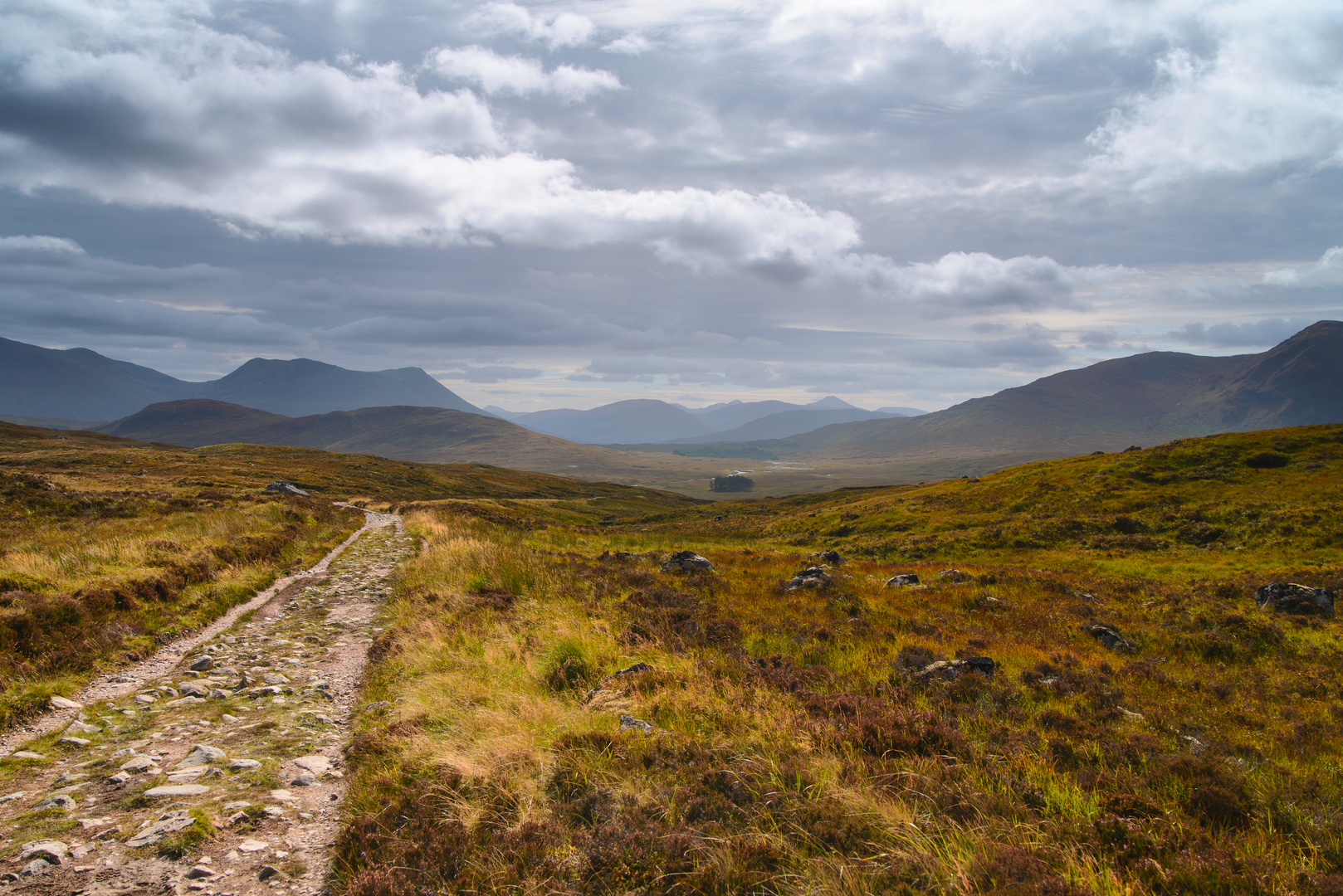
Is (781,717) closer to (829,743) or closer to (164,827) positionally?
(829,743)

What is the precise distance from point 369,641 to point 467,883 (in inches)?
374

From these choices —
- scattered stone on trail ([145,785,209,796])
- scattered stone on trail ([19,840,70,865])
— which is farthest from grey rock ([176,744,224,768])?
Result: scattered stone on trail ([19,840,70,865])

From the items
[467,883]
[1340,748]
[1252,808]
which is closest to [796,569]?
[1340,748]

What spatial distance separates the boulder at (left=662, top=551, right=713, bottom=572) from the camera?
67.1ft

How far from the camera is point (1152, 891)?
4426 millimetres

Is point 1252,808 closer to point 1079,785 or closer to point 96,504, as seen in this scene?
point 1079,785

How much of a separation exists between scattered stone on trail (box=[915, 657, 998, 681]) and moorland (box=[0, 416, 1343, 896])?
5 cm

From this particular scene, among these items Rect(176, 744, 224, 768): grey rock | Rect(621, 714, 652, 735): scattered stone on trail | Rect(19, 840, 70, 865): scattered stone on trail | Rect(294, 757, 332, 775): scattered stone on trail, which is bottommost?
Rect(294, 757, 332, 775): scattered stone on trail

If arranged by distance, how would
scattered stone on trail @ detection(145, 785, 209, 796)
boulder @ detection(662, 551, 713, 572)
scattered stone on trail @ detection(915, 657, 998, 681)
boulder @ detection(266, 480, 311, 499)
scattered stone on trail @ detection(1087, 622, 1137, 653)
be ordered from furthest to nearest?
1. boulder @ detection(266, 480, 311, 499)
2. boulder @ detection(662, 551, 713, 572)
3. scattered stone on trail @ detection(1087, 622, 1137, 653)
4. scattered stone on trail @ detection(915, 657, 998, 681)
5. scattered stone on trail @ detection(145, 785, 209, 796)

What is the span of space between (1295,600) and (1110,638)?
31.7 ft

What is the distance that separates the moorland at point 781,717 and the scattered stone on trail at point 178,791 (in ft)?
4.99

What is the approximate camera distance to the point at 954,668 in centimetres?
995

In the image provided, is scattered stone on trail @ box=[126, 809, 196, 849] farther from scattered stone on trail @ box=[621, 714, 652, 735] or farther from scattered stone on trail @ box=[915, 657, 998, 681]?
scattered stone on trail @ box=[915, 657, 998, 681]

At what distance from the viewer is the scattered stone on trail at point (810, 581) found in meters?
18.3
